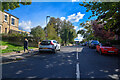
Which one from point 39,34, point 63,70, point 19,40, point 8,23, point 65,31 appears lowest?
point 63,70

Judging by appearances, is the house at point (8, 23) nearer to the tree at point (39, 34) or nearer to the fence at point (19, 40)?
the fence at point (19, 40)

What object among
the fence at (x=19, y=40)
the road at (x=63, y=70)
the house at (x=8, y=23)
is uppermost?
the house at (x=8, y=23)

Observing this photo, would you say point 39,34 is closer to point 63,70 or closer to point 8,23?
point 8,23

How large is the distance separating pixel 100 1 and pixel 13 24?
24.6 metres

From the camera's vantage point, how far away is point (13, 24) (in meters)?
26.3

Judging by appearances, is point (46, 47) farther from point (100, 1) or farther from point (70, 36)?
point (70, 36)

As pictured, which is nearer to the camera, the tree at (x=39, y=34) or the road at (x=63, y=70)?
the road at (x=63, y=70)

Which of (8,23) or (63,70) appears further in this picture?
(8,23)

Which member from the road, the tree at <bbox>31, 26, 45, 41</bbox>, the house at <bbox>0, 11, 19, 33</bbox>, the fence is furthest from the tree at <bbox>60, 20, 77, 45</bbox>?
the road

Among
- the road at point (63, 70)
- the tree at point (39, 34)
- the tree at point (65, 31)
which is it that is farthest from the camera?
the tree at point (65, 31)

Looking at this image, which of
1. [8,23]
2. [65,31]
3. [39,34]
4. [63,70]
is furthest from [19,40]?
[65,31]

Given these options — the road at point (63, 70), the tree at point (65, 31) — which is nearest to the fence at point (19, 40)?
the road at point (63, 70)

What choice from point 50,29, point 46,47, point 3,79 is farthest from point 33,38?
point 3,79

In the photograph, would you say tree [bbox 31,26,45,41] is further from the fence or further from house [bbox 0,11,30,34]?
house [bbox 0,11,30,34]
